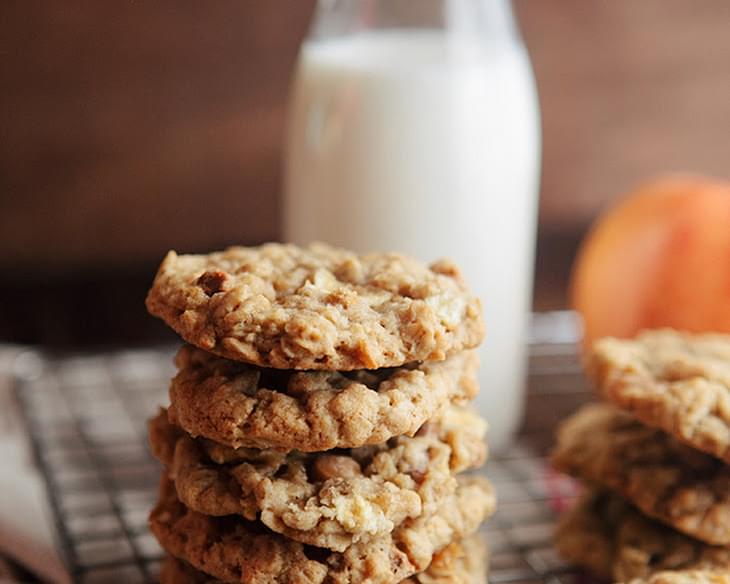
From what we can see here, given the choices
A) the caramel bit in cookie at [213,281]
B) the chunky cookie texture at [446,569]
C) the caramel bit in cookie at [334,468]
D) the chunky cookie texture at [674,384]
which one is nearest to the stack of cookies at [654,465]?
the chunky cookie texture at [674,384]

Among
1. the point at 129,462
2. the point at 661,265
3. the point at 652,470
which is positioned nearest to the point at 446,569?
the point at 652,470

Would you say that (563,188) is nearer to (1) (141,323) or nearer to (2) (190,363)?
(1) (141,323)

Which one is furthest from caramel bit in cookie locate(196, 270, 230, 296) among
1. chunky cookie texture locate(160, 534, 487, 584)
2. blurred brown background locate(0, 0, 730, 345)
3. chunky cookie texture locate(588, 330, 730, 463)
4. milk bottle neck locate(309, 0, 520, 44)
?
blurred brown background locate(0, 0, 730, 345)

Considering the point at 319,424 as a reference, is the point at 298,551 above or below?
below

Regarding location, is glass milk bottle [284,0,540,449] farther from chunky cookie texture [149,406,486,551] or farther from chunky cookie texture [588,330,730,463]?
chunky cookie texture [149,406,486,551]

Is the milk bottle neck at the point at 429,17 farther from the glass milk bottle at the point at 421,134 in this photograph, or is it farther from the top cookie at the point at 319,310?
the top cookie at the point at 319,310

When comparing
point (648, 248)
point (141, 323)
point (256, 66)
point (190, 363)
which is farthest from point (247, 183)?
point (190, 363)

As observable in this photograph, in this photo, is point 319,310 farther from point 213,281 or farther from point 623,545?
point 623,545
